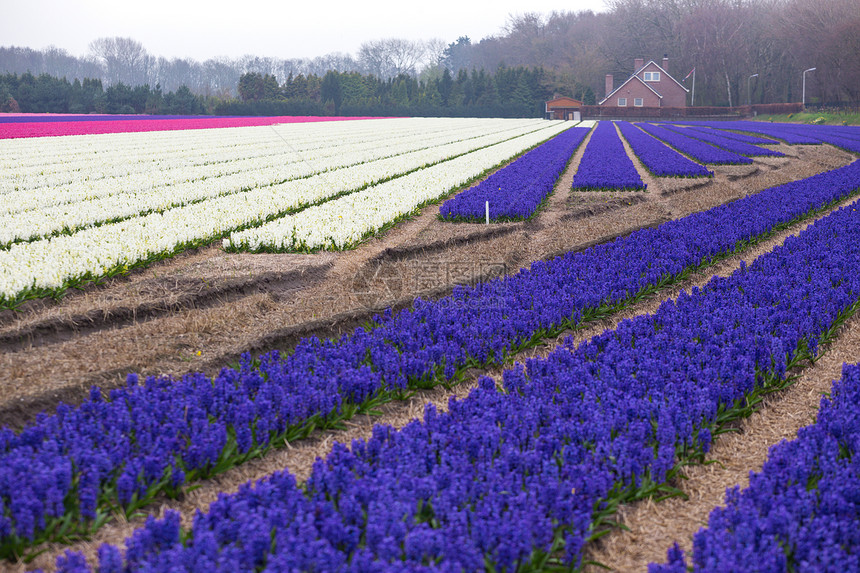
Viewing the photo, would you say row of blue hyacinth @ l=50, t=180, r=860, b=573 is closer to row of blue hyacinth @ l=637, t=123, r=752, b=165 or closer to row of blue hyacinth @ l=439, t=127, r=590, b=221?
row of blue hyacinth @ l=439, t=127, r=590, b=221

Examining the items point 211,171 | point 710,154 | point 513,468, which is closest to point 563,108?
point 710,154

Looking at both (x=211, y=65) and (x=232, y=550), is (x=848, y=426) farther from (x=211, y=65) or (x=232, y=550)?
(x=211, y=65)

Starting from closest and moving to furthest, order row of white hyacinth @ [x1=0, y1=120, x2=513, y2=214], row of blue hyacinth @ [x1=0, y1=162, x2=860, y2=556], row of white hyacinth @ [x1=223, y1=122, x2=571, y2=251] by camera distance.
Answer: row of blue hyacinth @ [x1=0, y1=162, x2=860, y2=556]
row of white hyacinth @ [x1=223, y1=122, x2=571, y2=251]
row of white hyacinth @ [x1=0, y1=120, x2=513, y2=214]

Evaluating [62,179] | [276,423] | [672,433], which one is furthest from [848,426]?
[62,179]

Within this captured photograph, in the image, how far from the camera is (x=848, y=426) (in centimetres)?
493

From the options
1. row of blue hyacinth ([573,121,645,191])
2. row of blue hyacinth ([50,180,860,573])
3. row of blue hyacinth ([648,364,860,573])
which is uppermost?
row of blue hyacinth ([573,121,645,191])

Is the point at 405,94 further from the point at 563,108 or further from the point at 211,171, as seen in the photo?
the point at 211,171

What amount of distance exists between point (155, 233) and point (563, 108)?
283 ft

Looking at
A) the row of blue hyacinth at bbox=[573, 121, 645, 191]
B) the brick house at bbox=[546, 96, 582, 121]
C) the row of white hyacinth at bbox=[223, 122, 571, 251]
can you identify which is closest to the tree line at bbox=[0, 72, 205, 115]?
the brick house at bbox=[546, 96, 582, 121]

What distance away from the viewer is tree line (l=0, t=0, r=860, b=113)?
275 feet

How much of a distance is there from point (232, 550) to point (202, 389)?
223 cm

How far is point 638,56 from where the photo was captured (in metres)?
118

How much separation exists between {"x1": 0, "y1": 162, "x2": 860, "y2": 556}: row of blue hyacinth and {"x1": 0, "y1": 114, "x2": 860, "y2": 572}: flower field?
0.03m

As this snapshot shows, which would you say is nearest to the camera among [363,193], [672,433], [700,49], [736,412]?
[672,433]
